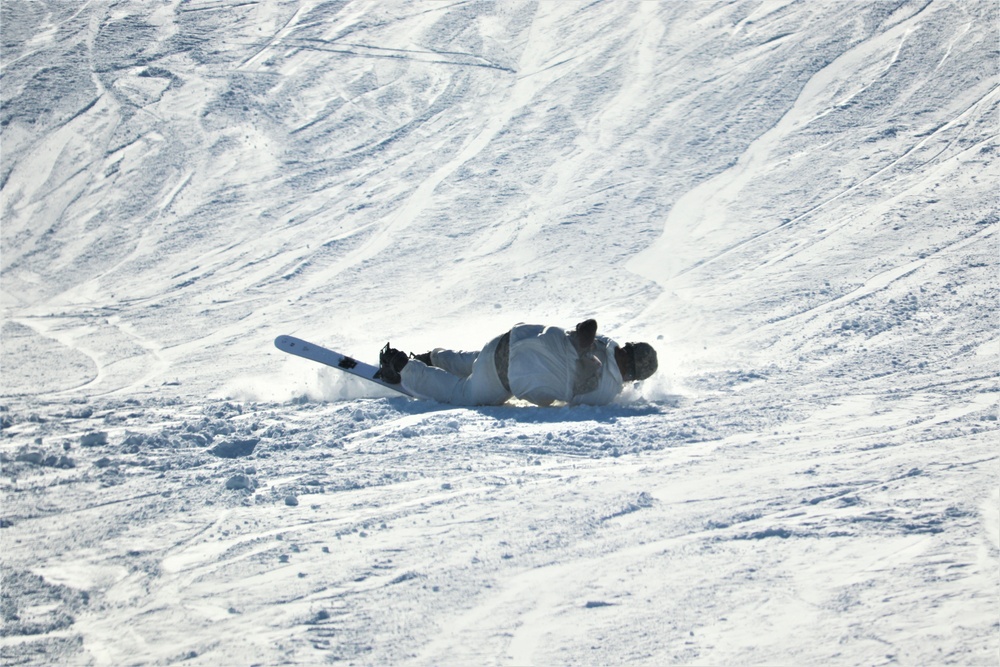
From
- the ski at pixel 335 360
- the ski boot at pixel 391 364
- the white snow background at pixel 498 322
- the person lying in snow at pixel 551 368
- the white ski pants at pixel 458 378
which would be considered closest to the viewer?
the white snow background at pixel 498 322

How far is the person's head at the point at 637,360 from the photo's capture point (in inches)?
250

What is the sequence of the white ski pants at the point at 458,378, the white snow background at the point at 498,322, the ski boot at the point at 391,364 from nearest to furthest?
the white snow background at the point at 498,322 → the white ski pants at the point at 458,378 → the ski boot at the point at 391,364

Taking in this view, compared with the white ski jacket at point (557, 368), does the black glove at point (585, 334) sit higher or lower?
higher

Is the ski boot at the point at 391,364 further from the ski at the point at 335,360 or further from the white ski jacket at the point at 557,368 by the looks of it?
the white ski jacket at the point at 557,368

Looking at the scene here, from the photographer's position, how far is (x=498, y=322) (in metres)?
8.76

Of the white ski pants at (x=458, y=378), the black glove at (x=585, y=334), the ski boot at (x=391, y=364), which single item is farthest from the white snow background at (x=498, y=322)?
the black glove at (x=585, y=334)

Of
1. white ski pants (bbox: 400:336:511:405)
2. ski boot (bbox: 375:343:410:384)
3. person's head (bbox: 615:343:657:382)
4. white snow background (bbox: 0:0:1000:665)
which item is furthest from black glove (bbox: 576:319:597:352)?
ski boot (bbox: 375:343:410:384)

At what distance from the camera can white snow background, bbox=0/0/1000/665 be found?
Result: 4.24 metres

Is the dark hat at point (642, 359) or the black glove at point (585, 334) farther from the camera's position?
the dark hat at point (642, 359)

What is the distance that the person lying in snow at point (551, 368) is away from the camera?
6344 mm

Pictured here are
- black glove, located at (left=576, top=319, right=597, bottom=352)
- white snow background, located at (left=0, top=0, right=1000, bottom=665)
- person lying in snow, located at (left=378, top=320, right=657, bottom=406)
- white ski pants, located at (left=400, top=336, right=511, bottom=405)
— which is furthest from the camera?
white ski pants, located at (left=400, top=336, right=511, bottom=405)

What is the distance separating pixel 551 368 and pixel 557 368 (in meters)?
0.03

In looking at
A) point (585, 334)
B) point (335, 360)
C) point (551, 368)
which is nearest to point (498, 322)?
point (335, 360)

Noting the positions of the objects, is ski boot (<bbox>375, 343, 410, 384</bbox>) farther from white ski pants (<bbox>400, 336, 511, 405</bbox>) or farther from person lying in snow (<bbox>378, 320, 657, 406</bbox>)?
person lying in snow (<bbox>378, 320, 657, 406</bbox>)
